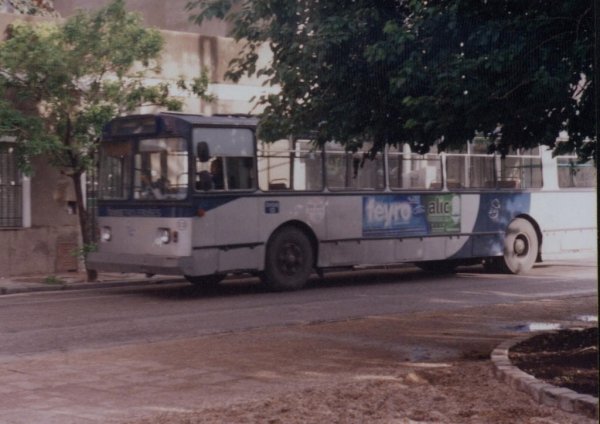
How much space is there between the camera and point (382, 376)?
9.34 m

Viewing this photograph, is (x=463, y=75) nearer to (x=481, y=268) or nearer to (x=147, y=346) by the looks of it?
(x=147, y=346)

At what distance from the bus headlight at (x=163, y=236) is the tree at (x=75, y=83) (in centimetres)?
308

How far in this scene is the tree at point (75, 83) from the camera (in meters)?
18.7

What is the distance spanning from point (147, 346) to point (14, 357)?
1413 millimetres

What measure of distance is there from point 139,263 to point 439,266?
7444 millimetres

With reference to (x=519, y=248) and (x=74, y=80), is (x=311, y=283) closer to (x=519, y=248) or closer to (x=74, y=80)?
(x=519, y=248)

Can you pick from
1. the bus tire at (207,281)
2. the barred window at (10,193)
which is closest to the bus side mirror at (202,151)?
the bus tire at (207,281)

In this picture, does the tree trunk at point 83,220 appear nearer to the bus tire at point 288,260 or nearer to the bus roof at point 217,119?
the bus roof at point 217,119

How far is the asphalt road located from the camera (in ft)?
40.3

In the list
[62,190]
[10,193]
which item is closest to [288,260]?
[62,190]

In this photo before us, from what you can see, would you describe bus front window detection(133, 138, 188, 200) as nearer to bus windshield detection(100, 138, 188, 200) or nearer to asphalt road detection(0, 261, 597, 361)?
bus windshield detection(100, 138, 188, 200)

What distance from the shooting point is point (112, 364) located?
1002cm

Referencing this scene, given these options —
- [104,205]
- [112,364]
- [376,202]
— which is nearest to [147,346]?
[112,364]

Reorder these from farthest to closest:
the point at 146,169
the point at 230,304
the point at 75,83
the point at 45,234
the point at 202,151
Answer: the point at 45,234
the point at 75,83
the point at 146,169
the point at 202,151
the point at 230,304
